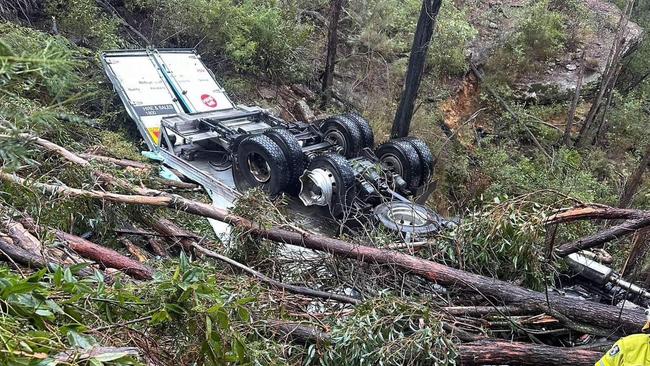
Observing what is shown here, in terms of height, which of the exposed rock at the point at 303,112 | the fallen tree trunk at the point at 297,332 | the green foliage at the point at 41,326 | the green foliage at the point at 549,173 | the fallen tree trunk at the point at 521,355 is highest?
the green foliage at the point at 41,326

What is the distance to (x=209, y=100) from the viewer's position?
25.1 ft

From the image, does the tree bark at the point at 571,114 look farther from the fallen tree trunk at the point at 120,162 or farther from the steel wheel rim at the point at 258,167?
the fallen tree trunk at the point at 120,162

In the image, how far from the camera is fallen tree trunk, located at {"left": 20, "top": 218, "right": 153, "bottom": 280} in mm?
3207

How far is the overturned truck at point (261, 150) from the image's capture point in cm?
547

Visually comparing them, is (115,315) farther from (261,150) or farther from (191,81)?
(191,81)

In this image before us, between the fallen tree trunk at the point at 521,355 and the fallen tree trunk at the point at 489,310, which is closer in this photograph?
the fallen tree trunk at the point at 521,355

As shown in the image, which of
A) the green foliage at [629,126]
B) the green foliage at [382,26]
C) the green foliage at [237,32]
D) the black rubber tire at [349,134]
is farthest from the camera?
the green foliage at [629,126]

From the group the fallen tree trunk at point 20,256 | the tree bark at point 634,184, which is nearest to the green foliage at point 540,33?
the tree bark at point 634,184

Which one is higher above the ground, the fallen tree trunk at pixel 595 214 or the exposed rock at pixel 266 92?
the fallen tree trunk at pixel 595 214

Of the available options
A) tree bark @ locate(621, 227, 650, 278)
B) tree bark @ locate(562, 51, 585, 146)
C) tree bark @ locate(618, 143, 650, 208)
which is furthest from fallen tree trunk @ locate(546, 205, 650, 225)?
tree bark @ locate(562, 51, 585, 146)

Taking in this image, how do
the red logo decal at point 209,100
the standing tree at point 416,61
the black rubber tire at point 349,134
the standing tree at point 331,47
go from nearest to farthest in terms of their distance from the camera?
the black rubber tire at point 349,134, the standing tree at point 416,61, the red logo decal at point 209,100, the standing tree at point 331,47

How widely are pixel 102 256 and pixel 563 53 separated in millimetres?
12515

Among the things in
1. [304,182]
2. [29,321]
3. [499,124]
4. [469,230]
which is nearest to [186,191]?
[304,182]

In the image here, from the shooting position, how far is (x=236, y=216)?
13.4 feet
